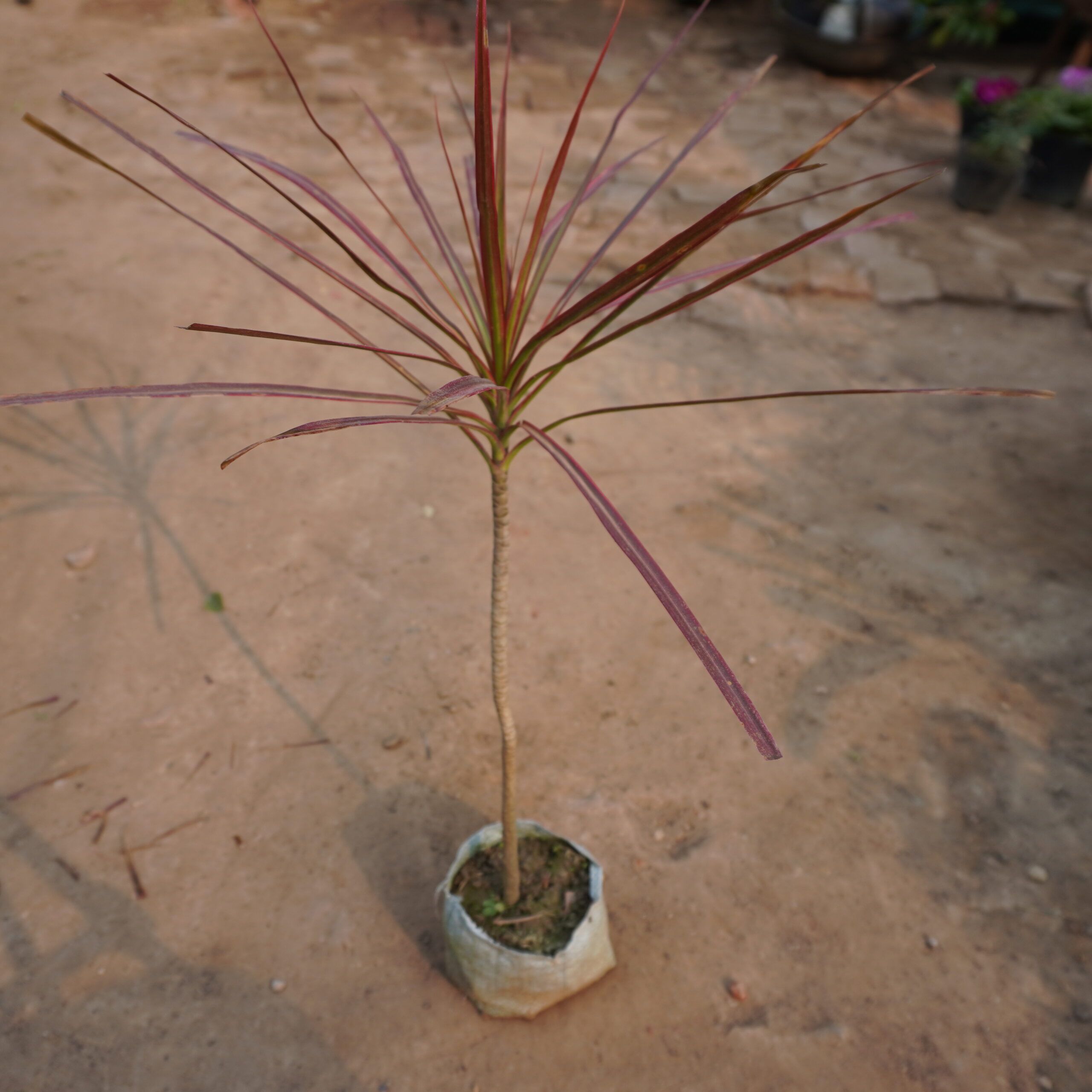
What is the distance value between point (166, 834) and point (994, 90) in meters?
5.33

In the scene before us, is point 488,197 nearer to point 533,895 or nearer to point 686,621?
point 686,621

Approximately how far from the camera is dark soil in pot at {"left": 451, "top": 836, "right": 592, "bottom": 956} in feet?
5.53

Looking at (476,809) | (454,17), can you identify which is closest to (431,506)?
(476,809)

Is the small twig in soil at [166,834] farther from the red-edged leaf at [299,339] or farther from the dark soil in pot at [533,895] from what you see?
the red-edged leaf at [299,339]

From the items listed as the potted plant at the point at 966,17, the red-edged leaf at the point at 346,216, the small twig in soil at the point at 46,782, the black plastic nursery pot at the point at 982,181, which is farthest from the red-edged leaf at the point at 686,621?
the potted plant at the point at 966,17

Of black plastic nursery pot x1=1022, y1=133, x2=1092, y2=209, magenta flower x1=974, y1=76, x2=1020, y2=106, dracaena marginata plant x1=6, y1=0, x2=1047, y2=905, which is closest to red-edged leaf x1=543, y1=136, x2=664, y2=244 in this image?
dracaena marginata plant x1=6, y1=0, x2=1047, y2=905

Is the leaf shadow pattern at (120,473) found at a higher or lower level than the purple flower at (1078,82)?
lower

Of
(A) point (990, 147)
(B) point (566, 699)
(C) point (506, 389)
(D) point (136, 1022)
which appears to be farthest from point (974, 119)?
(D) point (136, 1022)

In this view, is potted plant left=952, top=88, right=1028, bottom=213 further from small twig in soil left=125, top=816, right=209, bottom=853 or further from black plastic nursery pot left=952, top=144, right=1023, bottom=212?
small twig in soil left=125, top=816, right=209, bottom=853

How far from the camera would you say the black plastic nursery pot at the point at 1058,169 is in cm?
478

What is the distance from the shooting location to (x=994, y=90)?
4.66 metres

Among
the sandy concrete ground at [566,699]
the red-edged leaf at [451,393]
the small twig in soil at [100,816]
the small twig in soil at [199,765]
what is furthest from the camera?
the small twig in soil at [199,765]

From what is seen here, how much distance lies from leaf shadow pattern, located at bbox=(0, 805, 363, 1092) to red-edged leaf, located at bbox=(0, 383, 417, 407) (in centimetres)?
135

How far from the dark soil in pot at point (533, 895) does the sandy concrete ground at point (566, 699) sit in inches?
8.4
